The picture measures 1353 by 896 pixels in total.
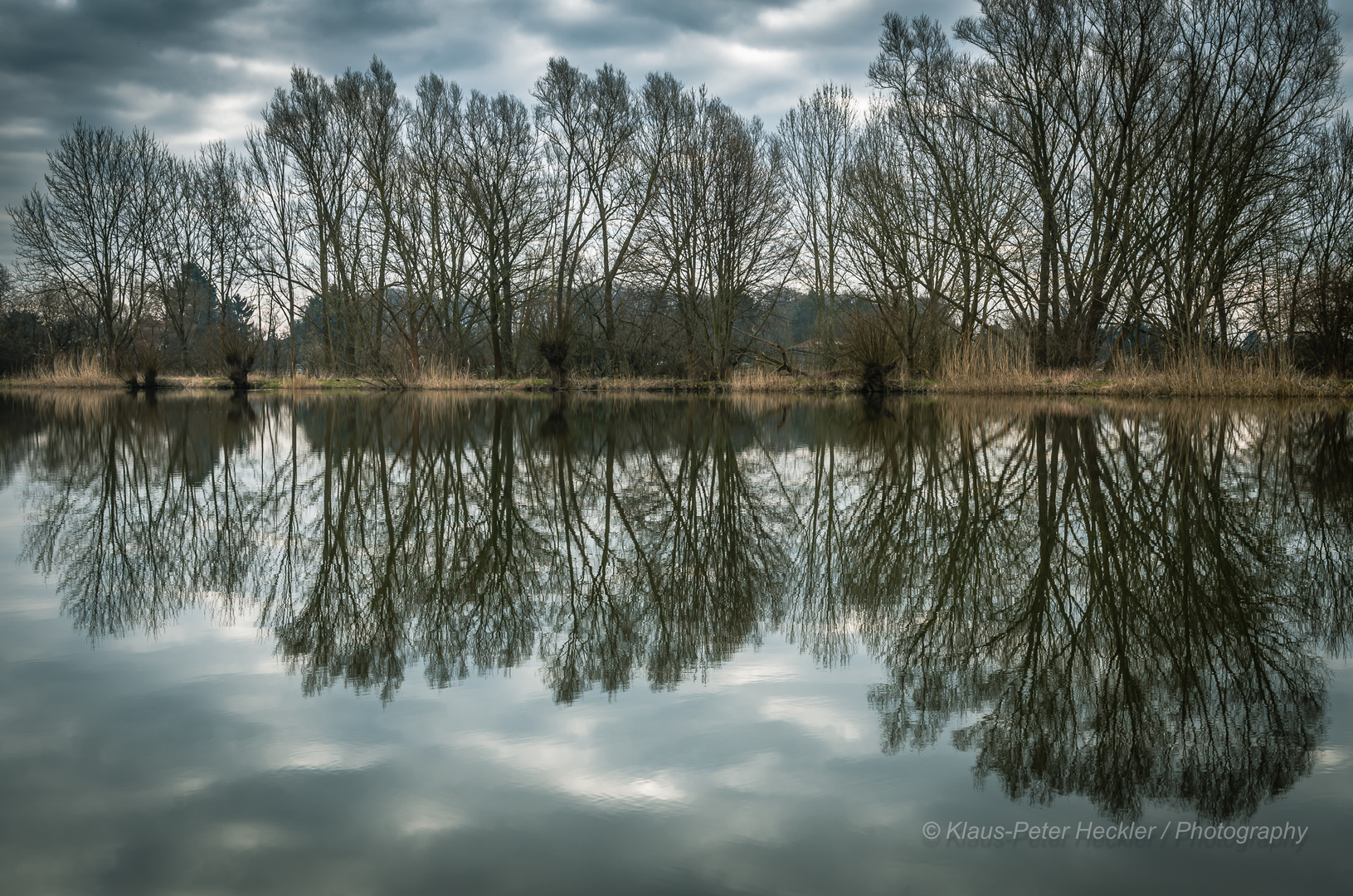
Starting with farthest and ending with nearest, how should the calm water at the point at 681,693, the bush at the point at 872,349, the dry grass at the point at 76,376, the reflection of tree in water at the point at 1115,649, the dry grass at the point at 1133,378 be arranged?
the dry grass at the point at 76,376 → the bush at the point at 872,349 → the dry grass at the point at 1133,378 → the reflection of tree in water at the point at 1115,649 → the calm water at the point at 681,693

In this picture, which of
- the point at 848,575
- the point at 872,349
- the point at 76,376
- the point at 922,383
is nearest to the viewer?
the point at 848,575

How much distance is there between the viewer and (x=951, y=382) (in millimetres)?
16328

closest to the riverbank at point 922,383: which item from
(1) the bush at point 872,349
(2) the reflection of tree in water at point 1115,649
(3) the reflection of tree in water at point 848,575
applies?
(1) the bush at point 872,349

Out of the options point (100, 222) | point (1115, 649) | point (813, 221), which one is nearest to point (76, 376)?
point (100, 222)

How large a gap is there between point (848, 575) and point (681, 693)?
1090 mm

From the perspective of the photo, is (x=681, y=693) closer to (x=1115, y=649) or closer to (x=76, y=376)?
(x=1115, y=649)

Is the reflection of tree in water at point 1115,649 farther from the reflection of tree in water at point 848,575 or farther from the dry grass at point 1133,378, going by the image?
the dry grass at point 1133,378

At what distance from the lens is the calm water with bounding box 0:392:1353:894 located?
3.74ft

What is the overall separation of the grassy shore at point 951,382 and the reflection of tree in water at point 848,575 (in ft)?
27.6

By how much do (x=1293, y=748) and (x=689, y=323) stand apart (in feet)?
71.3

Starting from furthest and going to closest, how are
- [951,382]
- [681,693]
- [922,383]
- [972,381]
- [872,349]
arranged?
[922,383]
[872,349]
[951,382]
[972,381]
[681,693]

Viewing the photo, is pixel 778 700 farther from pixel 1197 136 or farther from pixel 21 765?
pixel 1197 136

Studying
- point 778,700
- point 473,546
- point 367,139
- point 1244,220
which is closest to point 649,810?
point 778,700

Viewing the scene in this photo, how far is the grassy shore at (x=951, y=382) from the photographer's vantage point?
13.2 metres
